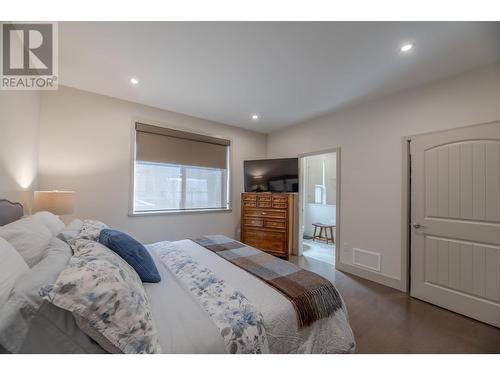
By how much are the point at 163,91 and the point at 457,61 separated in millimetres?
3355

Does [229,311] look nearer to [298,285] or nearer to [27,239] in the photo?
[298,285]

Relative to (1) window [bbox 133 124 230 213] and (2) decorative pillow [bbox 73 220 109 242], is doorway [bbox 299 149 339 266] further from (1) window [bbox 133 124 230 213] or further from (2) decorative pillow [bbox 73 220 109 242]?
(2) decorative pillow [bbox 73 220 109 242]

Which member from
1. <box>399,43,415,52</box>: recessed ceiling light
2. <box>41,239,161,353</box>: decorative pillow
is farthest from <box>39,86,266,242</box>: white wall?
<box>399,43,415,52</box>: recessed ceiling light

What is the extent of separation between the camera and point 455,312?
2146mm

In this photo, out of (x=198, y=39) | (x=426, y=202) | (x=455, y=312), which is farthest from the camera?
(x=426, y=202)

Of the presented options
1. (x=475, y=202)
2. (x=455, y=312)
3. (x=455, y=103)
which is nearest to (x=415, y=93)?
(x=455, y=103)

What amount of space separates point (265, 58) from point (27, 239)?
2.35m

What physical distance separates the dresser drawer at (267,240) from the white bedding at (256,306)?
2.21 meters

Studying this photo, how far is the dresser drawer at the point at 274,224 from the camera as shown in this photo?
12.1 ft

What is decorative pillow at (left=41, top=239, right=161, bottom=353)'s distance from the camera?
0.71m

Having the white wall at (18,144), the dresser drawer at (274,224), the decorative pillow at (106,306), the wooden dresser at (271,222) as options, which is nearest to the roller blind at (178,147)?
the wooden dresser at (271,222)

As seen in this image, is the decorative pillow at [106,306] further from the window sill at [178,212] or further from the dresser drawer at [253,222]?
the dresser drawer at [253,222]
